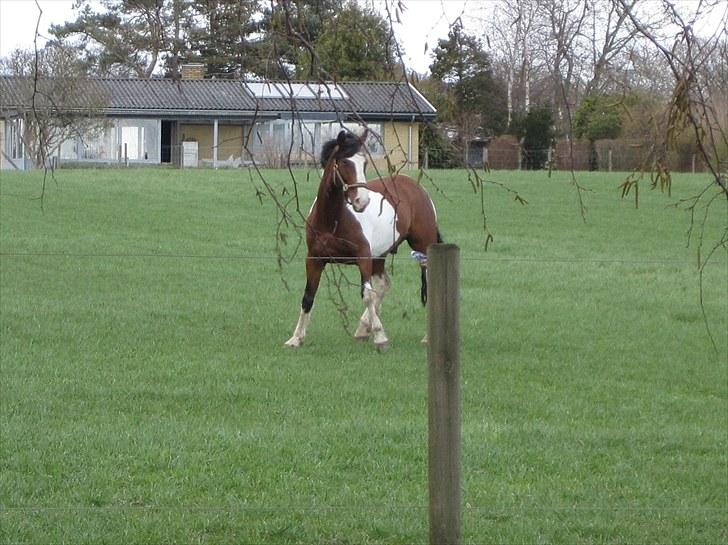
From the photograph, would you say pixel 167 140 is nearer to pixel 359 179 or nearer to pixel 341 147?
pixel 359 179

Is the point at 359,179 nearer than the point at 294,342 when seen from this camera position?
Yes

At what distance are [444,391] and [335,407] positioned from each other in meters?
5.29

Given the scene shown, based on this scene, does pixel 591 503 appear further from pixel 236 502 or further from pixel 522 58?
pixel 522 58

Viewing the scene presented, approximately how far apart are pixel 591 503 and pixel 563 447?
132cm

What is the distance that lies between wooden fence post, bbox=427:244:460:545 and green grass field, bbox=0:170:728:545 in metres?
1.60

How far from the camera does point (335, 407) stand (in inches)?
380

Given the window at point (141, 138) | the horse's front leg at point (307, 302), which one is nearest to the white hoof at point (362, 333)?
the horse's front leg at point (307, 302)

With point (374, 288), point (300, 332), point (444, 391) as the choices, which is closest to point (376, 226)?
point (374, 288)

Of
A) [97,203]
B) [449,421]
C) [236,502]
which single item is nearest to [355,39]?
[449,421]

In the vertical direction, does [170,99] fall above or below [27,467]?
above

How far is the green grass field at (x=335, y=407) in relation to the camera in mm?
6723

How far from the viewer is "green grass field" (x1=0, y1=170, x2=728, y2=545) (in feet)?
22.1

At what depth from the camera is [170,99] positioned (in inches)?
1561

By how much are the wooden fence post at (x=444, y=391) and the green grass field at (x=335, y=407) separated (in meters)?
1.60
